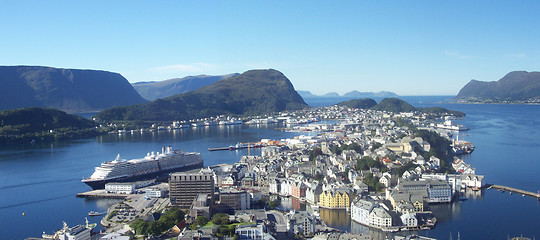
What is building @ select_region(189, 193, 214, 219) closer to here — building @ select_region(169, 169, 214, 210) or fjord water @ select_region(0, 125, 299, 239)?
building @ select_region(169, 169, 214, 210)

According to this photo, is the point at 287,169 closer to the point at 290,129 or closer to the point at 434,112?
the point at 290,129

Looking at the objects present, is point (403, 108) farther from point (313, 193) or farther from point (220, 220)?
point (220, 220)

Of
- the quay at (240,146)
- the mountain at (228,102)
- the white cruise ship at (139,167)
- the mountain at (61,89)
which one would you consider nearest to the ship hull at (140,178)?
the white cruise ship at (139,167)

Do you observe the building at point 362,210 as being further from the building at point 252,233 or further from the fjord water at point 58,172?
the fjord water at point 58,172

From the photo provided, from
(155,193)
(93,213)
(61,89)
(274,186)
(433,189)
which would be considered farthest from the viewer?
(61,89)

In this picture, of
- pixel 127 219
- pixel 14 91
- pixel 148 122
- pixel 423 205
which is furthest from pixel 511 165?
pixel 14 91

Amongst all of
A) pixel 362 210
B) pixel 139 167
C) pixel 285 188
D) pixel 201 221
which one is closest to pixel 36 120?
pixel 139 167
